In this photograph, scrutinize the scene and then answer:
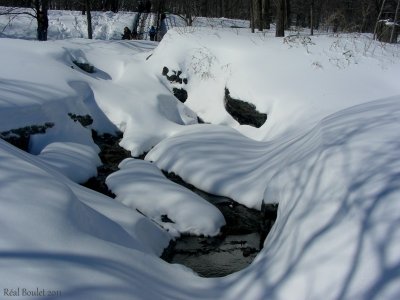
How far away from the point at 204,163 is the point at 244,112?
2.80 meters

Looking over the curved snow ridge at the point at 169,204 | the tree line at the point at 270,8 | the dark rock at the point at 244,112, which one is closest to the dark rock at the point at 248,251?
the curved snow ridge at the point at 169,204

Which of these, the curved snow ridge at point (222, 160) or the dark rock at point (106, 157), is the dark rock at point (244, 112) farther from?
the dark rock at point (106, 157)

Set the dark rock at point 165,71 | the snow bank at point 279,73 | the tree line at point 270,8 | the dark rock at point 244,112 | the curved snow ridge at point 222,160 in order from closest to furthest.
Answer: the curved snow ridge at point 222,160 < the snow bank at point 279,73 < the dark rock at point 244,112 < the dark rock at point 165,71 < the tree line at point 270,8

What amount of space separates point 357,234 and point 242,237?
2.89 metres

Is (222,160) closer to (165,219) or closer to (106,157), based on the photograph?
(165,219)


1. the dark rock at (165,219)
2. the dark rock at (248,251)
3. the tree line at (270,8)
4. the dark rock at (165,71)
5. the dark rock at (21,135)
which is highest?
the tree line at (270,8)

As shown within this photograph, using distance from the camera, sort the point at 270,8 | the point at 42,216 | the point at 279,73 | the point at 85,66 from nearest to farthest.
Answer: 1. the point at 42,216
2. the point at 279,73
3. the point at 85,66
4. the point at 270,8

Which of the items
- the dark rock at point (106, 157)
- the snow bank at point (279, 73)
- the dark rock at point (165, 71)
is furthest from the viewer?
the dark rock at point (165, 71)

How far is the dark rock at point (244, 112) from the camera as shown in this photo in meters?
9.66

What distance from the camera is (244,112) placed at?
1002 centimetres

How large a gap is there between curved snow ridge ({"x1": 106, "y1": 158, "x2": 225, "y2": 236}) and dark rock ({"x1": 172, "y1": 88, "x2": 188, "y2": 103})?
5356 mm

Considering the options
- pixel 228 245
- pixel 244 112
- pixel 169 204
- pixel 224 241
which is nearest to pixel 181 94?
pixel 244 112

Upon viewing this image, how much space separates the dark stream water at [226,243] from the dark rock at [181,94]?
5.30 m

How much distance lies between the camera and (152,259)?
152 inches
